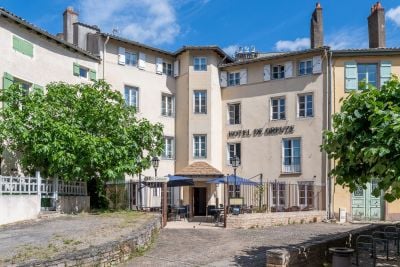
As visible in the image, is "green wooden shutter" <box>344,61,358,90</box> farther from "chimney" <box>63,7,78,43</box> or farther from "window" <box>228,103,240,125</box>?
"chimney" <box>63,7,78,43</box>

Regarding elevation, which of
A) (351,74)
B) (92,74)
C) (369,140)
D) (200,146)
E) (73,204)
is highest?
(351,74)

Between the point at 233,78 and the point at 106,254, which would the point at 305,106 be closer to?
the point at 233,78

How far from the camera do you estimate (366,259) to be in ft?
38.9

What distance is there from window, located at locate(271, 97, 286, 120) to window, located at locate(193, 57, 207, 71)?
472 cm

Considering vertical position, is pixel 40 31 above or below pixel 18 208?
above

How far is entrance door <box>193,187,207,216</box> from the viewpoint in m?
29.1

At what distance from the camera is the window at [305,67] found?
26.7 metres

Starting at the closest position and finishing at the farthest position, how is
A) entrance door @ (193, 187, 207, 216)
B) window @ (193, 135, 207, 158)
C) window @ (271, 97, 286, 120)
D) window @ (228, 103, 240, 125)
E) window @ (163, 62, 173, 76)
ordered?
window @ (271, 97, 286, 120)
window @ (193, 135, 207, 158)
entrance door @ (193, 187, 207, 216)
window @ (228, 103, 240, 125)
window @ (163, 62, 173, 76)

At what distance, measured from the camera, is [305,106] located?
2673 centimetres

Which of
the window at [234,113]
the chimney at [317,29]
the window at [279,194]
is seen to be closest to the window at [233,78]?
the window at [234,113]

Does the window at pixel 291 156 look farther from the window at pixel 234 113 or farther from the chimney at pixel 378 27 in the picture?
the chimney at pixel 378 27

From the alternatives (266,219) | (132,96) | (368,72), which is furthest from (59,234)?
(368,72)

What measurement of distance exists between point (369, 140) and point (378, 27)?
20100 millimetres

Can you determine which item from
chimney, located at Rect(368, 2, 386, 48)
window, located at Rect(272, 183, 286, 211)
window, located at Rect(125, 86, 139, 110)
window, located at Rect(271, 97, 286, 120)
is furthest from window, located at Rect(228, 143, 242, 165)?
chimney, located at Rect(368, 2, 386, 48)
